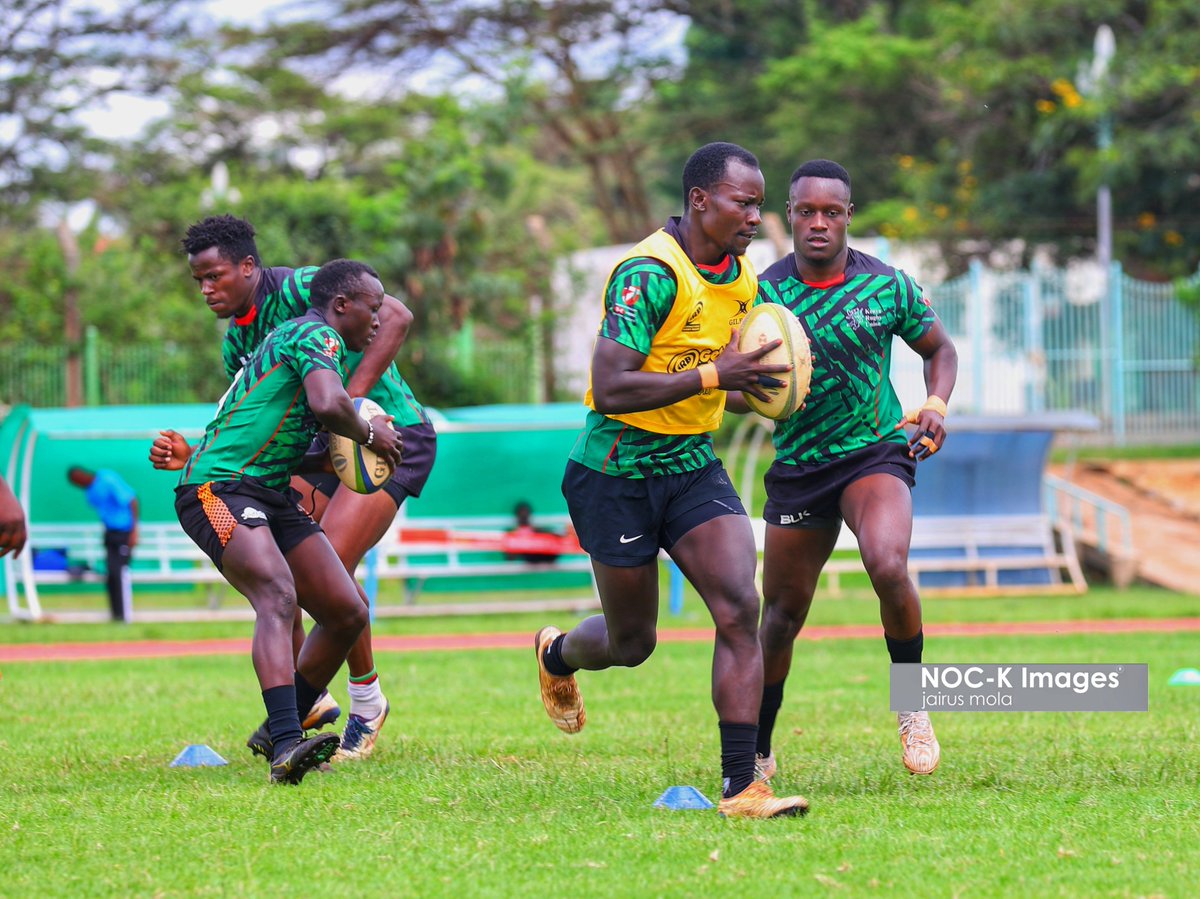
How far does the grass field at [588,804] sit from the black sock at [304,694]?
1.20 feet

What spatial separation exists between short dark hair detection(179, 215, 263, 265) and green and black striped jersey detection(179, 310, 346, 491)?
0.55 meters

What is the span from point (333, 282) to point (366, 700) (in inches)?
77.0

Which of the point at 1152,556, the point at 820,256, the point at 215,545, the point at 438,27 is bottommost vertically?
the point at 1152,556

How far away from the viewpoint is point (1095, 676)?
6996 mm

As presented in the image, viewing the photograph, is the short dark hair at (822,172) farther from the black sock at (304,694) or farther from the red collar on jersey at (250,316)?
the black sock at (304,694)

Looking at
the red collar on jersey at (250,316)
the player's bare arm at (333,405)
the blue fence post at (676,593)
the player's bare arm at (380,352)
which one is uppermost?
the red collar on jersey at (250,316)

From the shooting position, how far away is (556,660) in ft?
22.8

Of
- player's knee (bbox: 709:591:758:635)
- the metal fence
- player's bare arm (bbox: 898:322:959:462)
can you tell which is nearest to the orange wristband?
player's bare arm (bbox: 898:322:959:462)

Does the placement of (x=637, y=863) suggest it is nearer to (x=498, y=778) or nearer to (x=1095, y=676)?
(x=498, y=778)

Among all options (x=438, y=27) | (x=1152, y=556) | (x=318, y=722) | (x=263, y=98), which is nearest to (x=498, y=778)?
(x=318, y=722)

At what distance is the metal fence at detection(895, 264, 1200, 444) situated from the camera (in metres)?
23.8

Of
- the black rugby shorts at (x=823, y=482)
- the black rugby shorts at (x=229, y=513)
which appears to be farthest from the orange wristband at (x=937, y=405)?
the black rugby shorts at (x=229, y=513)

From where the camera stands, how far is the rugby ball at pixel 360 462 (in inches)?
278

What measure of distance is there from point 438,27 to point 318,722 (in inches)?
1275
